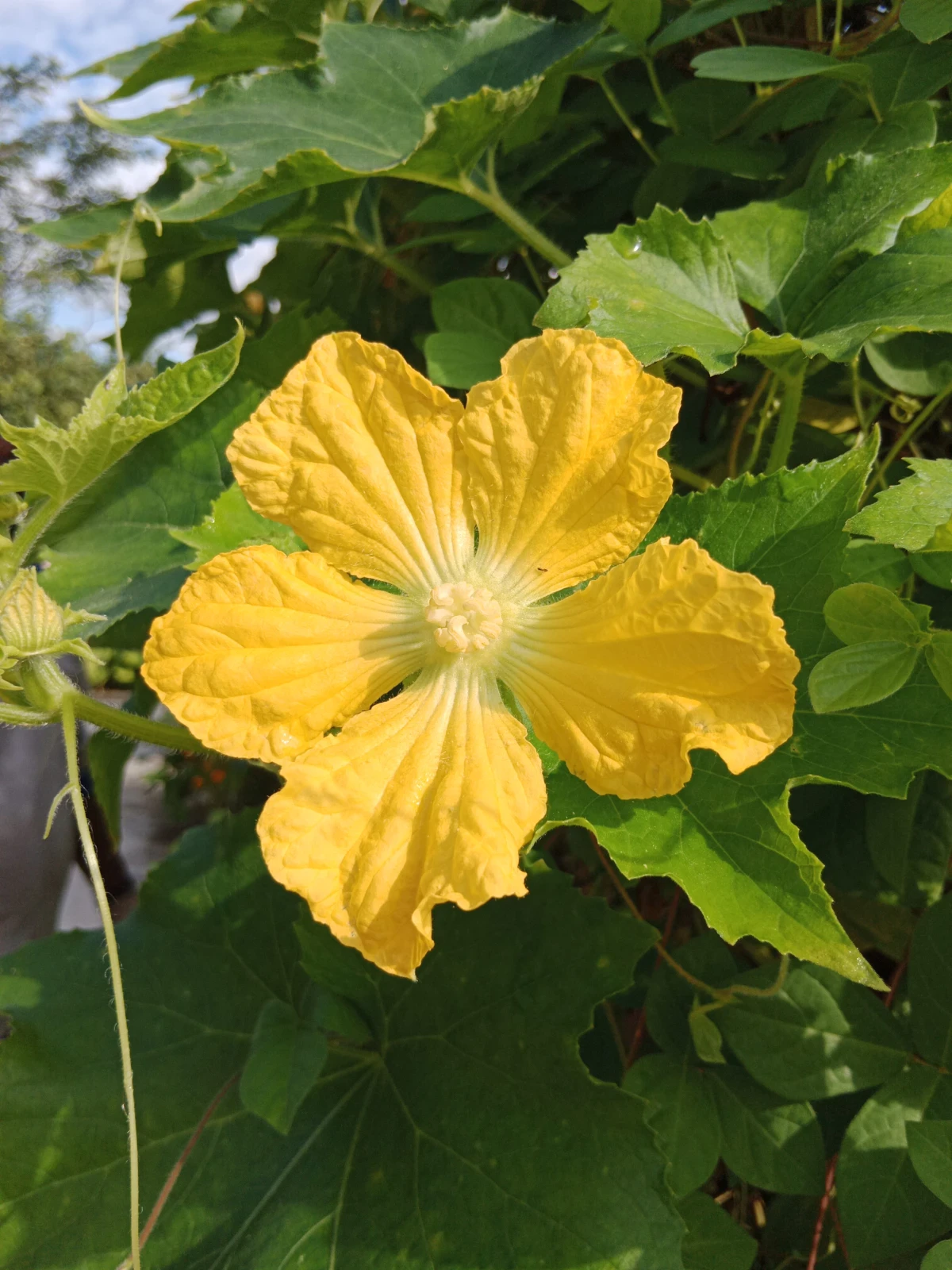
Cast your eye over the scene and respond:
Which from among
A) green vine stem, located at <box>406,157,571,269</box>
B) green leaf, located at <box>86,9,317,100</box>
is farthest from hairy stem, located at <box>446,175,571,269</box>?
green leaf, located at <box>86,9,317,100</box>

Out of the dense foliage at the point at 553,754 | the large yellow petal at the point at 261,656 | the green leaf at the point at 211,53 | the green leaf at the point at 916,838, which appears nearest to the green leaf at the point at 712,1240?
the dense foliage at the point at 553,754

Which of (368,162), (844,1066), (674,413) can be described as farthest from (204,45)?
(844,1066)

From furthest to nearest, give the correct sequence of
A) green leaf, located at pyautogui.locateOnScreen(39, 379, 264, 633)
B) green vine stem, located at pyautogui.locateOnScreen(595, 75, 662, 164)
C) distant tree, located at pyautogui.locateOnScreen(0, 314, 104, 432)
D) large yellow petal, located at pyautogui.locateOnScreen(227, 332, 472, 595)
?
distant tree, located at pyautogui.locateOnScreen(0, 314, 104, 432) → green leaf, located at pyautogui.locateOnScreen(39, 379, 264, 633) → green vine stem, located at pyautogui.locateOnScreen(595, 75, 662, 164) → large yellow petal, located at pyautogui.locateOnScreen(227, 332, 472, 595)

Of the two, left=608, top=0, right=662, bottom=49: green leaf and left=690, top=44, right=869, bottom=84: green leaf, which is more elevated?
left=608, top=0, right=662, bottom=49: green leaf

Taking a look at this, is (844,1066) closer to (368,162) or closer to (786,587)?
(786,587)

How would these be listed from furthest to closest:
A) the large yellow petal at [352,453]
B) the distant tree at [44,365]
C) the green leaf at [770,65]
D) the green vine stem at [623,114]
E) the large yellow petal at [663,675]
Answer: the distant tree at [44,365], the green vine stem at [623,114], the green leaf at [770,65], the large yellow petal at [352,453], the large yellow petal at [663,675]

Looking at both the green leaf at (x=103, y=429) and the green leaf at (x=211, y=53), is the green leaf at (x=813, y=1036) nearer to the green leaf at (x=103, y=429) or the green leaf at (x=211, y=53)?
the green leaf at (x=103, y=429)

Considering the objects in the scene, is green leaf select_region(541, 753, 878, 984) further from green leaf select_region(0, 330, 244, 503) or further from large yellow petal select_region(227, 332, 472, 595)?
green leaf select_region(0, 330, 244, 503)
